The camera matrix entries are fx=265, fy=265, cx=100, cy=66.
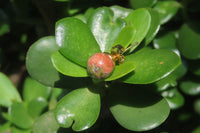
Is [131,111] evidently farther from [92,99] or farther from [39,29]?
[39,29]

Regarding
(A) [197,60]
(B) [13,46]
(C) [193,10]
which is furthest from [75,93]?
(B) [13,46]

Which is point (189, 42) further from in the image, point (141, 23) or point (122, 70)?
point (122, 70)

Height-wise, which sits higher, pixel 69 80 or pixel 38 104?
pixel 69 80

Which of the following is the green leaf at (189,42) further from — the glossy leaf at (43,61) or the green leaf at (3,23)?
the green leaf at (3,23)

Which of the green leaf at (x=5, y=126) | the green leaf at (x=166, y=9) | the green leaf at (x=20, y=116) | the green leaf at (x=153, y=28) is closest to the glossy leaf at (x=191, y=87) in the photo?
the green leaf at (x=166, y=9)

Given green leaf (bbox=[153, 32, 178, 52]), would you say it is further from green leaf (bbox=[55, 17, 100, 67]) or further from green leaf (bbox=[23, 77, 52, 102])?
green leaf (bbox=[23, 77, 52, 102])

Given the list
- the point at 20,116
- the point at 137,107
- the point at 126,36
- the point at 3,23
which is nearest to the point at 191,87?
the point at 137,107
